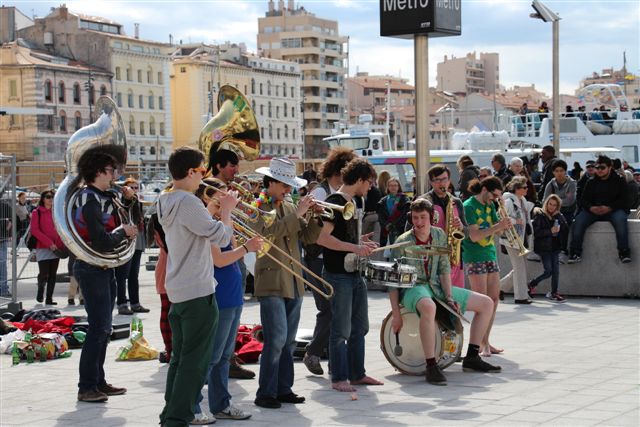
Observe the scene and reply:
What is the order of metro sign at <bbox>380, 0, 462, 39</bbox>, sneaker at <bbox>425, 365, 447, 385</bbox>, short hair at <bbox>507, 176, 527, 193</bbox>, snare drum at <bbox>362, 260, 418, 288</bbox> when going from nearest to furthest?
snare drum at <bbox>362, 260, 418, 288</bbox> → sneaker at <bbox>425, 365, 447, 385</bbox> → metro sign at <bbox>380, 0, 462, 39</bbox> → short hair at <bbox>507, 176, 527, 193</bbox>


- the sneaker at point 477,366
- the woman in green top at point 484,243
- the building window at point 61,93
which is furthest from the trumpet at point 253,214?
the building window at point 61,93

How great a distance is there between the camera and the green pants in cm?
699

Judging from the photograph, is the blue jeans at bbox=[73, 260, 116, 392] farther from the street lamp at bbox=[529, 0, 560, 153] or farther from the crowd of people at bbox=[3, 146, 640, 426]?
the street lamp at bbox=[529, 0, 560, 153]

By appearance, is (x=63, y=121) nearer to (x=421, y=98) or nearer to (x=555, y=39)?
(x=555, y=39)

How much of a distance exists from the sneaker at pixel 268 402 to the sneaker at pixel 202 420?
56 cm

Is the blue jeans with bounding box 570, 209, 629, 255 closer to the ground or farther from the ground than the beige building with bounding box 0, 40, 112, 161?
closer to the ground

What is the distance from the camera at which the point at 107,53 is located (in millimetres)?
95938

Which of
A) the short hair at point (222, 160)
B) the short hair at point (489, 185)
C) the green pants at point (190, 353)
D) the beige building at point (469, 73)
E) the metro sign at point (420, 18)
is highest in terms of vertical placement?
the beige building at point (469, 73)

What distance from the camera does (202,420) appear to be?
7824 millimetres

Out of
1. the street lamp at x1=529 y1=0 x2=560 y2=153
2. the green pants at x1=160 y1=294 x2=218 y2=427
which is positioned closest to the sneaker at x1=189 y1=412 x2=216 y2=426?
the green pants at x1=160 y1=294 x2=218 y2=427

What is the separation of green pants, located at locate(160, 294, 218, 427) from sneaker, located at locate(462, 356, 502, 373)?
3282 mm

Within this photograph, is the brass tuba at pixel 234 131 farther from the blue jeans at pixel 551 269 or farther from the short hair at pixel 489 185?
the blue jeans at pixel 551 269

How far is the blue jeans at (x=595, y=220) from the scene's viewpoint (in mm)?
14984

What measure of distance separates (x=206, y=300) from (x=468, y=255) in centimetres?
434
